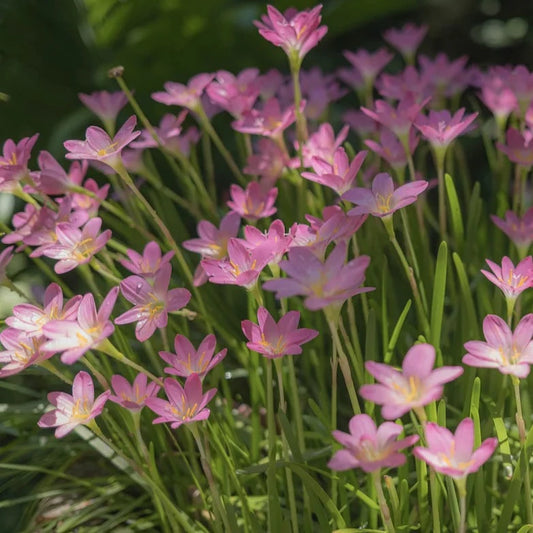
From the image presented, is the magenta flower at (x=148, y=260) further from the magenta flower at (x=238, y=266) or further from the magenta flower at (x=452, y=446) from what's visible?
the magenta flower at (x=452, y=446)

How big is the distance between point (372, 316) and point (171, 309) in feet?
0.55

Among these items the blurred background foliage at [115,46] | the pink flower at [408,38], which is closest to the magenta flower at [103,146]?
the pink flower at [408,38]

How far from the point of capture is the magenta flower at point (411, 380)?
0.47m

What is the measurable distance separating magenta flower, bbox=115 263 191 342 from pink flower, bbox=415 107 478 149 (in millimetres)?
276

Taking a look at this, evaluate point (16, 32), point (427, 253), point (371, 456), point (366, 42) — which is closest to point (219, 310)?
point (427, 253)

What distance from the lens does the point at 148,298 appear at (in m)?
0.65

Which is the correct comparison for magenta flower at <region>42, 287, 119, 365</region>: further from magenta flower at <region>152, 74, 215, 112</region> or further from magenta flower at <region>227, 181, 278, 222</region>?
magenta flower at <region>152, 74, 215, 112</region>

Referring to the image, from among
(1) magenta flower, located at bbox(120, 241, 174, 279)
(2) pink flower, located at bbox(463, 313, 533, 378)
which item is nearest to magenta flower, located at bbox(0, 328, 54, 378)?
(1) magenta flower, located at bbox(120, 241, 174, 279)

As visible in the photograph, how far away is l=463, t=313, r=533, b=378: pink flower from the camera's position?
547 millimetres

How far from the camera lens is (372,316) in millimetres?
657

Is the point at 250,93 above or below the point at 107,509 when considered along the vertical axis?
above

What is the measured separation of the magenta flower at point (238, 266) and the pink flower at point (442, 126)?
218 mm

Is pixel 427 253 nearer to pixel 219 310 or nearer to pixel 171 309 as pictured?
pixel 219 310

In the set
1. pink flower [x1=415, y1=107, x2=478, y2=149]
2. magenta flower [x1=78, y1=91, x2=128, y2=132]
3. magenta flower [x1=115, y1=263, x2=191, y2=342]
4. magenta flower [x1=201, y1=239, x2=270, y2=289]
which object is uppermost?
magenta flower [x1=78, y1=91, x2=128, y2=132]
